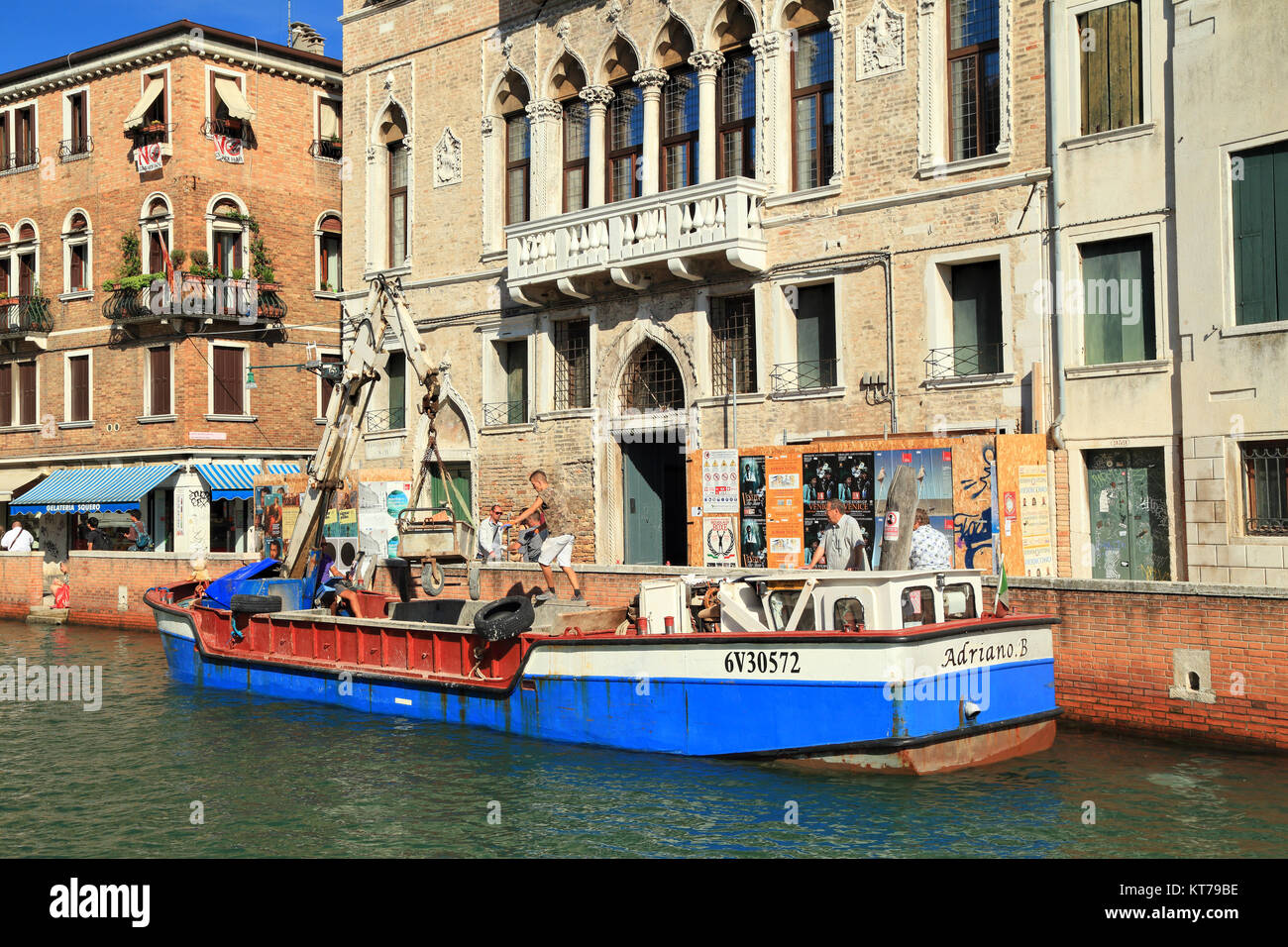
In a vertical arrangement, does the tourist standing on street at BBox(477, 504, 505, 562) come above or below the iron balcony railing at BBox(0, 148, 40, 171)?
below

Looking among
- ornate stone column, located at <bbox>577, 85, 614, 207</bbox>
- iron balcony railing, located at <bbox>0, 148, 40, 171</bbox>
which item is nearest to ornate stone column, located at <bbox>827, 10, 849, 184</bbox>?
ornate stone column, located at <bbox>577, 85, 614, 207</bbox>

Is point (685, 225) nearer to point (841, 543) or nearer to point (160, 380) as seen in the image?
point (841, 543)

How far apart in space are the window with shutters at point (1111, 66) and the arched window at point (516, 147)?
11.8 metres

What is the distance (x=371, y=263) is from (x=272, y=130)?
8.22 meters

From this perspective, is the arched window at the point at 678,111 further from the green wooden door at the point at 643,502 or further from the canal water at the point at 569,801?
the canal water at the point at 569,801

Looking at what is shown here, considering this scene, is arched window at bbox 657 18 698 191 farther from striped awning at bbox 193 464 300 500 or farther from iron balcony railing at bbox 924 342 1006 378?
striped awning at bbox 193 464 300 500

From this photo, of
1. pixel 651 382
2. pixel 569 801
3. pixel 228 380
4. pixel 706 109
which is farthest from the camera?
pixel 228 380

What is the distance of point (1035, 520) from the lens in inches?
729

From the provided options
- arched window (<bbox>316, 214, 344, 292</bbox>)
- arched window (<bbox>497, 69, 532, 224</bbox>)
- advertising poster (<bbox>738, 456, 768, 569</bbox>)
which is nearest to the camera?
advertising poster (<bbox>738, 456, 768, 569</bbox>)

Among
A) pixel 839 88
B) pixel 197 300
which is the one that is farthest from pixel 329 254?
pixel 839 88

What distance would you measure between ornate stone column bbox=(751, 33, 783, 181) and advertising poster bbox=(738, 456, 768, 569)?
5323 millimetres

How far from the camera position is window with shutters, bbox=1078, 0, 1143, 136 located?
18.3 metres

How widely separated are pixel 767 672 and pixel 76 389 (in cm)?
2948
